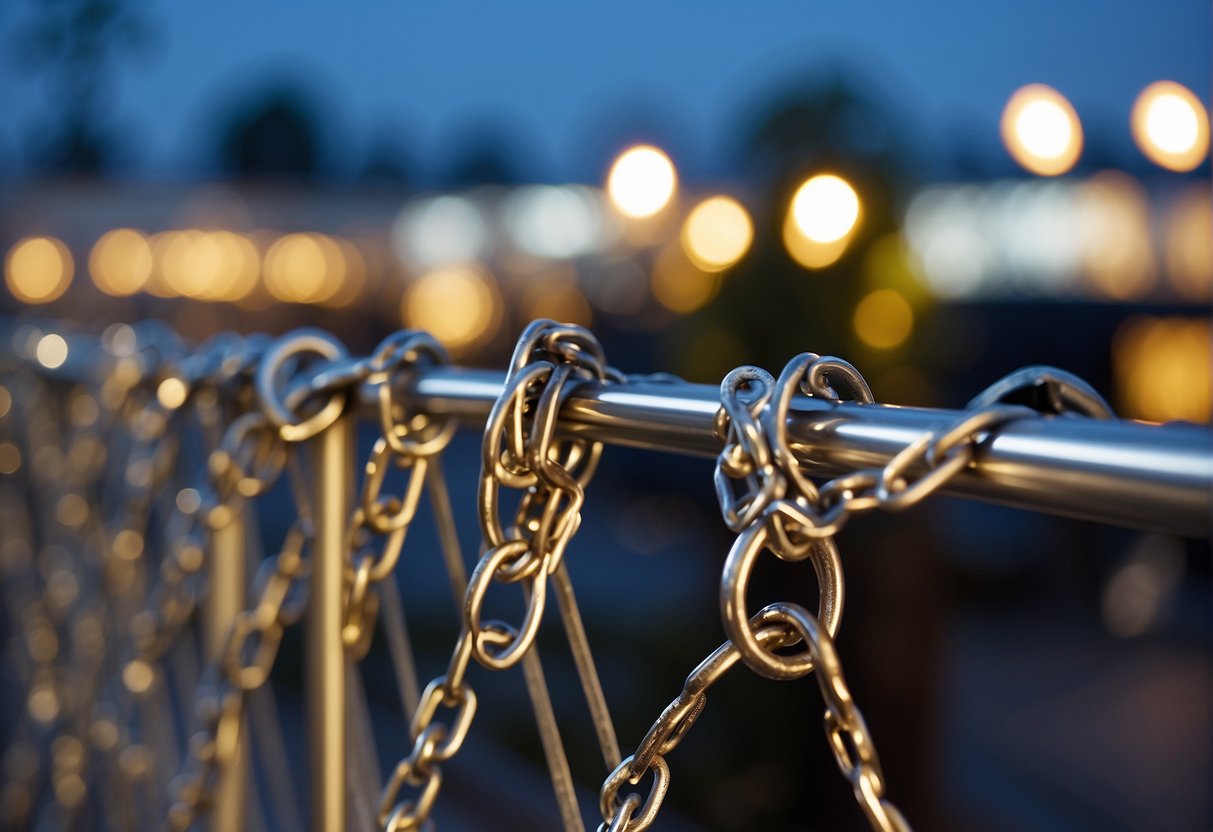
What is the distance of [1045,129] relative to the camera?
18.5 ft

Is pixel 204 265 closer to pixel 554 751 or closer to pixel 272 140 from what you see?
Result: pixel 272 140

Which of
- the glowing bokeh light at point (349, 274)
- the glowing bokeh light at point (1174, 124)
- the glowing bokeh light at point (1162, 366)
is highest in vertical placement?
the glowing bokeh light at point (1174, 124)

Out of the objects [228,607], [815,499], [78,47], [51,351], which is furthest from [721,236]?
[815,499]

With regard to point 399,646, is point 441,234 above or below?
above

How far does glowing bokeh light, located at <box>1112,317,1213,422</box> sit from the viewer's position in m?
9.55

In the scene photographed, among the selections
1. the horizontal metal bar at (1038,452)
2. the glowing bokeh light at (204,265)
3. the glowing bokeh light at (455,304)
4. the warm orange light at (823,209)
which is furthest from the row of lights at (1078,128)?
the glowing bokeh light at (204,265)

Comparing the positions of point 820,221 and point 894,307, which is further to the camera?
point 820,221

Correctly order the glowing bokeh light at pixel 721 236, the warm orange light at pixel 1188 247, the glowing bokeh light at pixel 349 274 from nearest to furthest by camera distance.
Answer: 1. the glowing bokeh light at pixel 721 236
2. the warm orange light at pixel 1188 247
3. the glowing bokeh light at pixel 349 274

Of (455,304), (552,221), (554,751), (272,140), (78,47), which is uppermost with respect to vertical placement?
(272,140)

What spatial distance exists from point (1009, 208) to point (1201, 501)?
73.1 feet

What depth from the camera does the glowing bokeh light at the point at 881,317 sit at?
12.3 ft

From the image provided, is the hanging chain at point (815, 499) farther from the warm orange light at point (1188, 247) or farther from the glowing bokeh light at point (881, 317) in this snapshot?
the warm orange light at point (1188, 247)

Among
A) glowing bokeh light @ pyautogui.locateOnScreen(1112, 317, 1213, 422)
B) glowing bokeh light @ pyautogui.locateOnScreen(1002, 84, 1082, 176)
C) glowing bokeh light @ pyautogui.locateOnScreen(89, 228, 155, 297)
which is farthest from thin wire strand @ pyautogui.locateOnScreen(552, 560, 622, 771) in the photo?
glowing bokeh light @ pyautogui.locateOnScreen(89, 228, 155, 297)

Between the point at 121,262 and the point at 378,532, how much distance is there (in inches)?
1121
